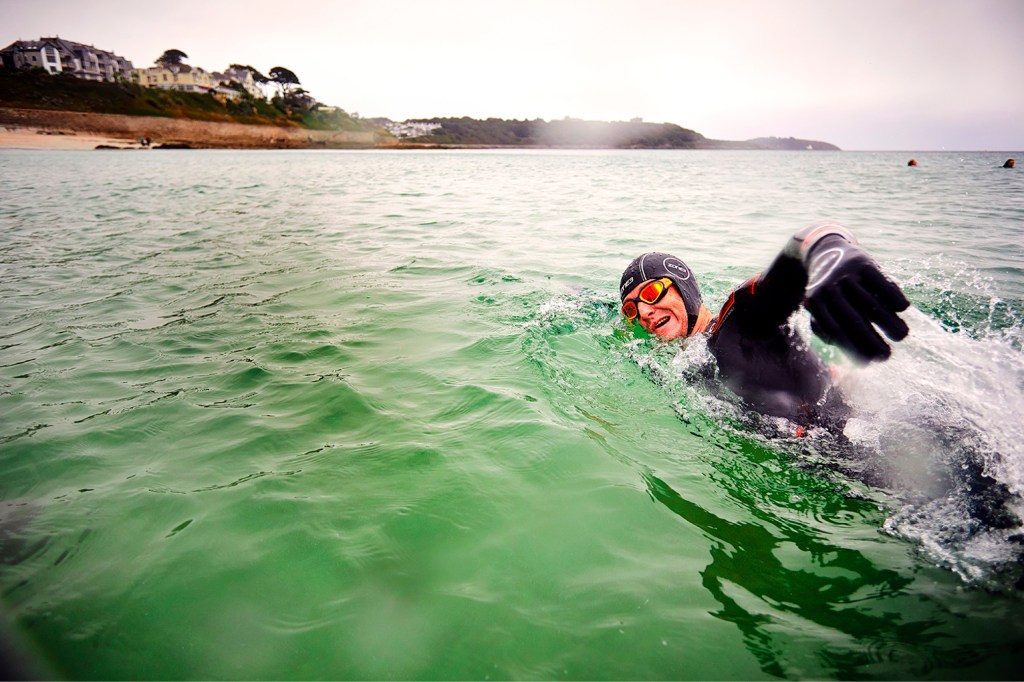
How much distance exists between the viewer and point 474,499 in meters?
2.80

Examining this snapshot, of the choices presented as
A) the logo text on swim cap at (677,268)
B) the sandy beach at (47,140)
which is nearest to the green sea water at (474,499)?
the logo text on swim cap at (677,268)

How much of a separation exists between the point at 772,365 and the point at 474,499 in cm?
232

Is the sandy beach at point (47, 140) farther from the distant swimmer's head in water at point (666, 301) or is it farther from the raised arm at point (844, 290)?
the raised arm at point (844, 290)

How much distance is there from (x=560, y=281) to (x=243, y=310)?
15.2ft

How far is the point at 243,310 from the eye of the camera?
5922mm

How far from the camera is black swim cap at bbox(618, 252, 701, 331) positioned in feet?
14.7

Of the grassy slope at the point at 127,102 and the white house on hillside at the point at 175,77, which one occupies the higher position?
the white house on hillside at the point at 175,77

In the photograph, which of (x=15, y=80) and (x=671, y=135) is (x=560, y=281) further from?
(x=671, y=135)

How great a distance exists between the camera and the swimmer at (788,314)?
225 cm

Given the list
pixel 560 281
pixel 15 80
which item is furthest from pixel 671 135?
pixel 560 281

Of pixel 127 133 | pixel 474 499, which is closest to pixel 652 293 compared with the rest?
pixel 474 499

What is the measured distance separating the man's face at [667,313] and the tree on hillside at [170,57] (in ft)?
477

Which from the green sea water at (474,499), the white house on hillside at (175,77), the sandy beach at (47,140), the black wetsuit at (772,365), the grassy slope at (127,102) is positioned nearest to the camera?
the green sea water at (474,499)

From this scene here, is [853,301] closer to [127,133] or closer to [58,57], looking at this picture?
[127,133]
